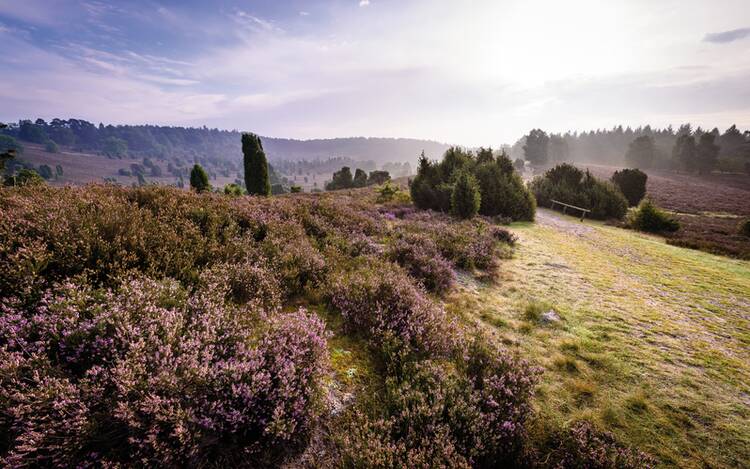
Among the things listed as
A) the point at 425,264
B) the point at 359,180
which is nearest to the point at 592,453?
the point at 425,264

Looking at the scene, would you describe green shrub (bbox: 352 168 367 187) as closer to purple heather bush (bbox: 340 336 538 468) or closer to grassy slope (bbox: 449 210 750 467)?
grassy slope (bbox: 449 210 750 467)

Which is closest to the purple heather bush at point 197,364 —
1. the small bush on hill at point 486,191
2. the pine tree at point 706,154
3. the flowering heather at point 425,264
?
the flowering heather at point 425,264

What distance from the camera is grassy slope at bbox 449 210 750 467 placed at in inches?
138

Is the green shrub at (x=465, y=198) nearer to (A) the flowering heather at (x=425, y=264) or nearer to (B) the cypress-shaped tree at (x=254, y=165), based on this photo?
(A) the flowering heather at (x=425, y=264)

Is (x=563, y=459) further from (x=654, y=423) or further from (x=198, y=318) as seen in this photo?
(x=198, y=318)

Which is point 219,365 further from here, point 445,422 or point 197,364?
point 445,422

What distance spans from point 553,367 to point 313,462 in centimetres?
379

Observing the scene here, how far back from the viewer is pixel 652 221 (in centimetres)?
2236

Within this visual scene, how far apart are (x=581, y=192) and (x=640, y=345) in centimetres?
2897

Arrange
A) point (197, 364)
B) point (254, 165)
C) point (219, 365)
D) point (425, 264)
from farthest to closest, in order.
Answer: point (254, 165)
point (425, 264)
point (219, 365)
point (197, 364)

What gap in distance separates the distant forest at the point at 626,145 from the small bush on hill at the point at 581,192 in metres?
87.8

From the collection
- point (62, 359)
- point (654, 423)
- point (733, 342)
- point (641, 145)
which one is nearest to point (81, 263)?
point (62, 359)

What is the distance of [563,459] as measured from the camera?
2.97 metres

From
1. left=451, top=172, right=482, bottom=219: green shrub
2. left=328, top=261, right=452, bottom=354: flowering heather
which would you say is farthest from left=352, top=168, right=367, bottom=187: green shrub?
left=328, top=261, right=452, bottom=354: flowering heather
